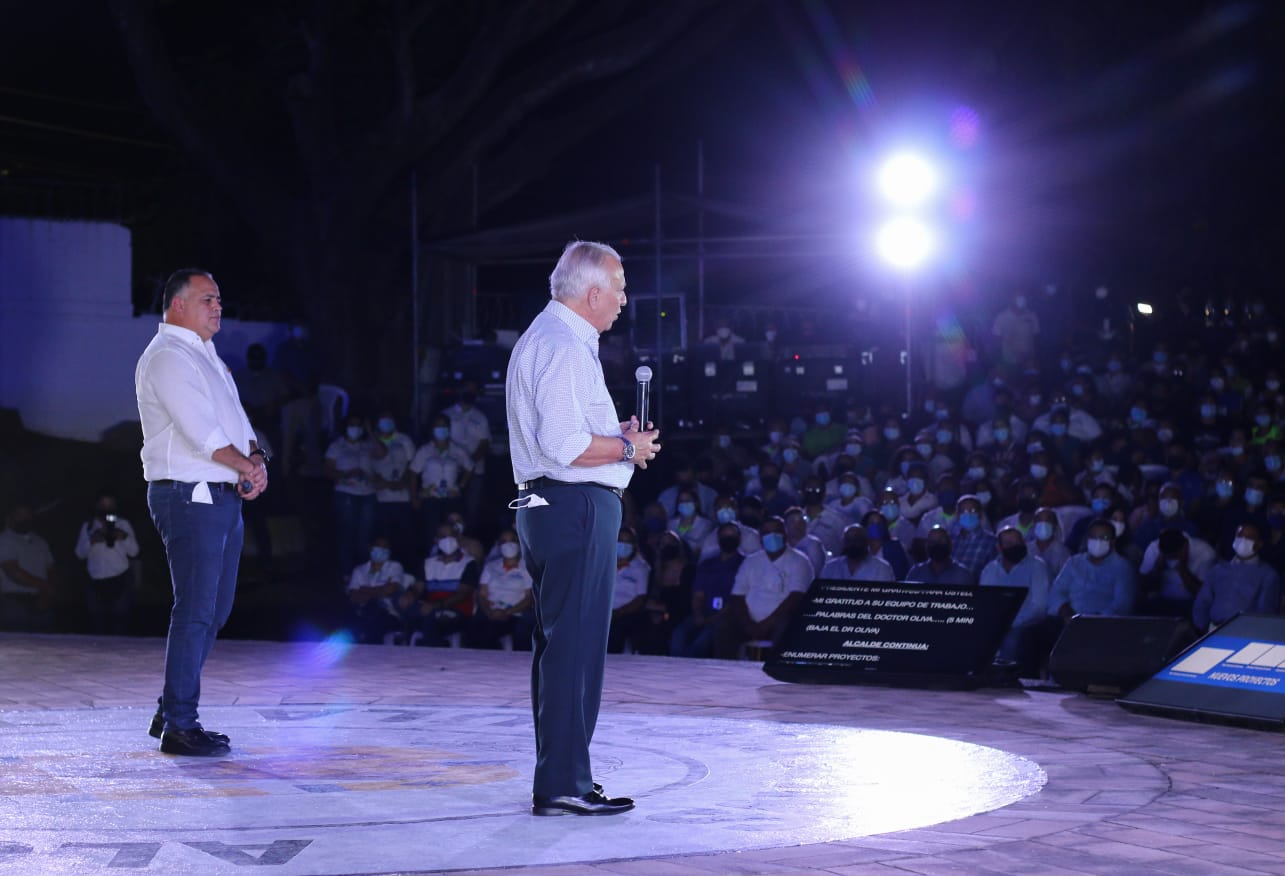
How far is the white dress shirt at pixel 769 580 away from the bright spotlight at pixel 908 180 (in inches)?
213

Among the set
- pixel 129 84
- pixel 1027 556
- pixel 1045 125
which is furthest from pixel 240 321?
pixel 1027 556

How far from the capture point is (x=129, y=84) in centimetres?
2466

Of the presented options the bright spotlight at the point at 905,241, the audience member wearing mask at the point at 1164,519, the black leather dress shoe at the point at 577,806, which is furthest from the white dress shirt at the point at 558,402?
the bright spotlight at the point at 905,241

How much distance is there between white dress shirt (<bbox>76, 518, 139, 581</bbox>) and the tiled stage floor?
5863 millimetres

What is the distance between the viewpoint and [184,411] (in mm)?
6328

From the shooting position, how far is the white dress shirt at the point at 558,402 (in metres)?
5.05

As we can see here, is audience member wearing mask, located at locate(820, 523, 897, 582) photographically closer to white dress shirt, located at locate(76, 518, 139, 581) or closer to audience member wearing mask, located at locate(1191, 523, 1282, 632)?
audience member wearing mask, located at locate(1191, 523, 1282, 632)

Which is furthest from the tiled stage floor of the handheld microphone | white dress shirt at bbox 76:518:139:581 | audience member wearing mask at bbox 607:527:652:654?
white dress shirt at bbox 76:518:139:581

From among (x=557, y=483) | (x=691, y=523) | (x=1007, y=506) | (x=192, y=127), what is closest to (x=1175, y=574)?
(x=1007, y=506)

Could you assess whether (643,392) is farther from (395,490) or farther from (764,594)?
(395,490)

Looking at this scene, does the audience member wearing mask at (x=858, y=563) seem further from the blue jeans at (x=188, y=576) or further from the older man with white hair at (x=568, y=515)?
the older man with white hair at (x=568, y=515)

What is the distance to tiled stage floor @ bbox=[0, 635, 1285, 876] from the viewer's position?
182 inches

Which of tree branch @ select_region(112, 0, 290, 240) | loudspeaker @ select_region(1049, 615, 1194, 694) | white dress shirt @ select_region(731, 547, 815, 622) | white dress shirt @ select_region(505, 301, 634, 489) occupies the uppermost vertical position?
tree branch @ select_region(112, 0, 290, 240)

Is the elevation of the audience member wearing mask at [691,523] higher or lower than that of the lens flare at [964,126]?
lower
